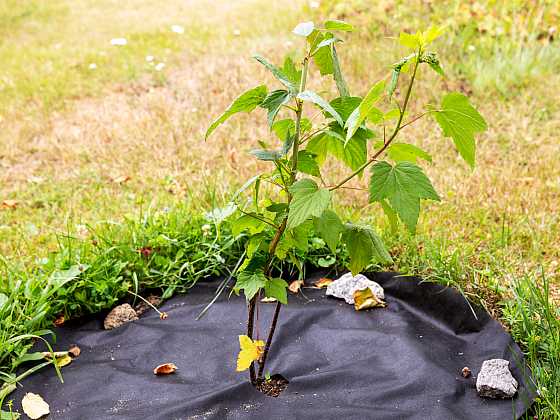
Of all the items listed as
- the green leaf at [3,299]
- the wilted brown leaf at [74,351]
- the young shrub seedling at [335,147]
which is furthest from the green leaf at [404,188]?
the green leaf at [3,299]

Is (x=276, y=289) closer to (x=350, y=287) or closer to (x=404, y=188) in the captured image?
(x=404, y=188)

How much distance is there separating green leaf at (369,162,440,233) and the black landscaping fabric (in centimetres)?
74

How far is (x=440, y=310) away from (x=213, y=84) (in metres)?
3.09

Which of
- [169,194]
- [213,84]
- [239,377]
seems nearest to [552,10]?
[213,84]

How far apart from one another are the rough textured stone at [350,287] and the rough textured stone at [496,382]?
0.57m

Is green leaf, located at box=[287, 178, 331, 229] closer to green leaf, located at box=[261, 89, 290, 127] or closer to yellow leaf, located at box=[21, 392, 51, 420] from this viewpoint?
green leaf, located at box=[261, 89, 290, 127]

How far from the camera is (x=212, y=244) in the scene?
2541mm

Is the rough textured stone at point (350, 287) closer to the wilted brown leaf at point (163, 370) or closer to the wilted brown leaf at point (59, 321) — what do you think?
the wilted brown leaf at point (163, 370)

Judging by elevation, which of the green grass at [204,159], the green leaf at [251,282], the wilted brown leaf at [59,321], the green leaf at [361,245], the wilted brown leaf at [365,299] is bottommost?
the wilted brown leaf at [59,321]

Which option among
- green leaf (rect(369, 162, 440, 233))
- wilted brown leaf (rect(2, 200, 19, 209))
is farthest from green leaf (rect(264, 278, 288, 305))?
wilted brown leaf (rect(2, 200, 19, 209))

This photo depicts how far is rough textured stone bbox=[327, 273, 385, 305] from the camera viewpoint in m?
2.36

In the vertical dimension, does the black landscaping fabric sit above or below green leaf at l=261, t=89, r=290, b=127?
below

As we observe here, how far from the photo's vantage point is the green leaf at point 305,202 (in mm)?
1400

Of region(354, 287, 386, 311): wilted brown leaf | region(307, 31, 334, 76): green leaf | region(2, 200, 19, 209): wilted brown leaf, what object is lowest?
region(2, 200, 19, 209): wilted brown leaf
